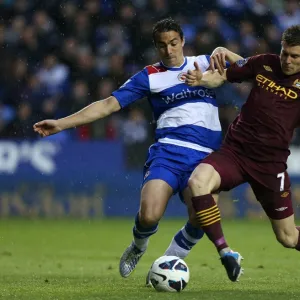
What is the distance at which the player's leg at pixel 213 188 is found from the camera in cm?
674

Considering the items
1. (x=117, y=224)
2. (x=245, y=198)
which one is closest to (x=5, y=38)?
(x=117, y=224)

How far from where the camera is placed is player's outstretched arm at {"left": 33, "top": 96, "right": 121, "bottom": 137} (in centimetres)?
722

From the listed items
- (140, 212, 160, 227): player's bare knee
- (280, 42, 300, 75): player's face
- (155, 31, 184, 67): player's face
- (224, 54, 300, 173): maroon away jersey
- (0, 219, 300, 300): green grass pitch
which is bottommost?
(0, 219, 300, 300): green grass pitch

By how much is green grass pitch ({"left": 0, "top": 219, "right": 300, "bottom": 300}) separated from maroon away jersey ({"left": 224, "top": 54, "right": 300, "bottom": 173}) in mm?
1071

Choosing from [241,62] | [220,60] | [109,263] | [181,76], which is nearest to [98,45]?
[109,263]

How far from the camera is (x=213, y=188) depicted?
22.8ft

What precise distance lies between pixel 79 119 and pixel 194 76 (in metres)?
1.02

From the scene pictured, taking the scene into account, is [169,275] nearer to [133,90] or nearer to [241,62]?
[133,90]

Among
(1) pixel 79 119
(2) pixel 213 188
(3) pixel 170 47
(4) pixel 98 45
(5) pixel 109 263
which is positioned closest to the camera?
(2) pixel 213 188

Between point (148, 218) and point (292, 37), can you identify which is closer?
point (292, 37)

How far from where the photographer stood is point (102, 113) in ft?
24.6

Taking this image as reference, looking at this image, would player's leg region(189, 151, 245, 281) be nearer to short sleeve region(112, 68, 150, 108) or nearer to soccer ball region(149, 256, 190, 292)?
soccer ball region(149, 256, 190, 292)

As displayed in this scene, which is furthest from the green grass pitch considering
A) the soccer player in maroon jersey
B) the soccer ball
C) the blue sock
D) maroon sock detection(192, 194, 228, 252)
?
the soccer player in maroon jersey

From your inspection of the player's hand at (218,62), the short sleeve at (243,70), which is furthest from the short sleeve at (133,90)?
the short sleeve at (243,70)
